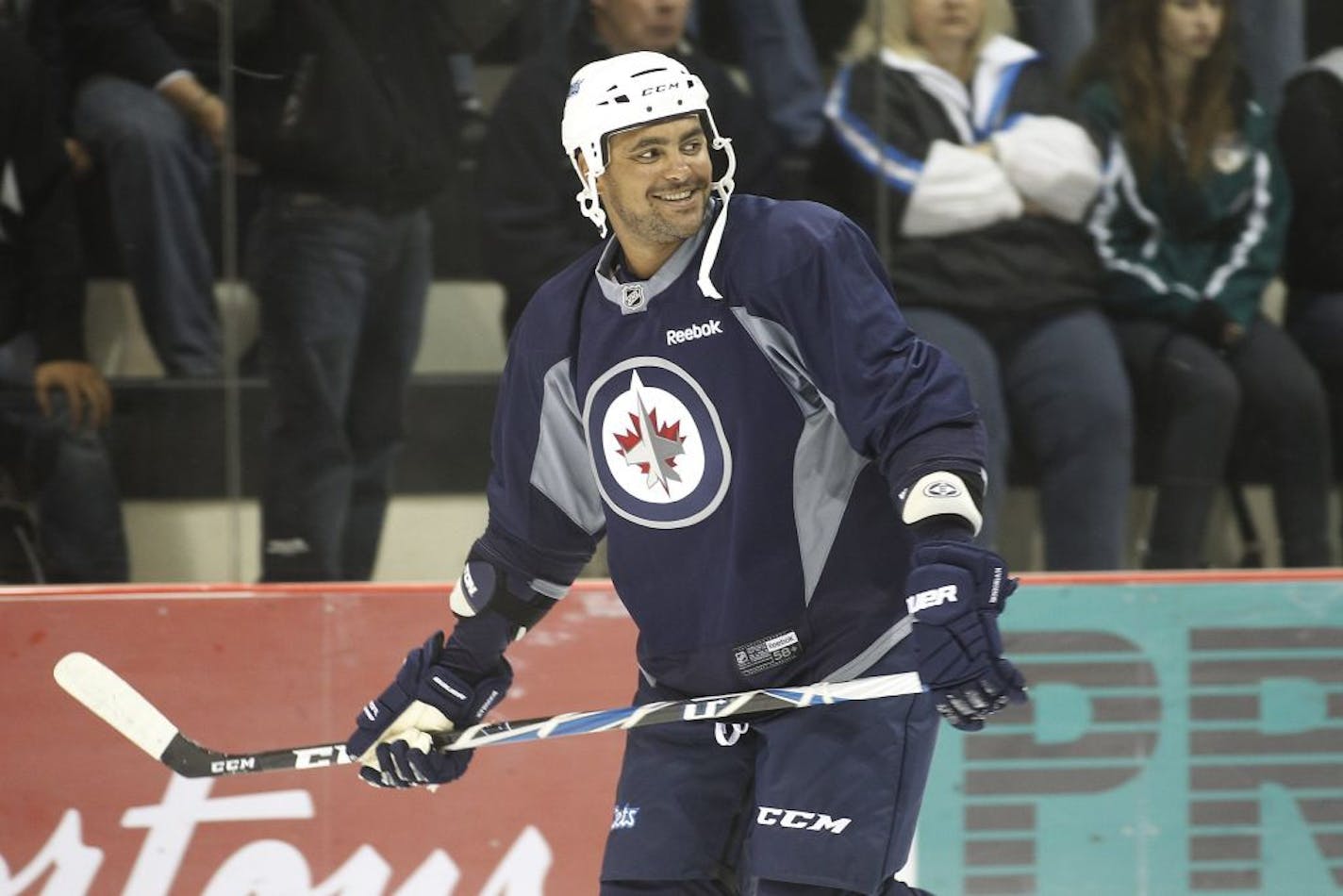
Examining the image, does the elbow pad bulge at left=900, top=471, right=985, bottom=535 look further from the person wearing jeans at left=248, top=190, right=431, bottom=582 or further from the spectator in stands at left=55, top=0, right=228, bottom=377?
the spectator in stands at left=55, top=0, right=228, bottom=377

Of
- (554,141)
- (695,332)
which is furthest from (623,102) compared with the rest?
(554,141)

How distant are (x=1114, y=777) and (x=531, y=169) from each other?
5.19ft

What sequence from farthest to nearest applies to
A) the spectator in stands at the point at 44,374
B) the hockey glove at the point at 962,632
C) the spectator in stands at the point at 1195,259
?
the spectator in stands at the point at 1195,259, the spectator in stands at the point at 44,374, the hockey glove at the point at 962,632

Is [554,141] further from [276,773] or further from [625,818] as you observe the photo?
[625,818]

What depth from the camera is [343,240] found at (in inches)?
150

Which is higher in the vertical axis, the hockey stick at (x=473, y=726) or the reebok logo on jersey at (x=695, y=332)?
the reebok logo on jersey at (x=695, y=332)

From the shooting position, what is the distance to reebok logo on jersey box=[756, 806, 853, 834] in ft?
8.08

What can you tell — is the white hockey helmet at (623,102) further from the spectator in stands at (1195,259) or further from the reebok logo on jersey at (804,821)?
the spectator in stands at (1195,259)

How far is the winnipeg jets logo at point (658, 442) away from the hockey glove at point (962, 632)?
0.36m

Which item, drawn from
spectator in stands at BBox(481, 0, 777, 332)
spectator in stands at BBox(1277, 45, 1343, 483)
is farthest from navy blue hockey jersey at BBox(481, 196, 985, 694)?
spectator in stands at BBox(1277, 45, 1343, 483)

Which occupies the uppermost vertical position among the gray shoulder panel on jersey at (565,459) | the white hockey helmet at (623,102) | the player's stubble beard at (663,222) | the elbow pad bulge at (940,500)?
the white hockey helmet at (623,102)

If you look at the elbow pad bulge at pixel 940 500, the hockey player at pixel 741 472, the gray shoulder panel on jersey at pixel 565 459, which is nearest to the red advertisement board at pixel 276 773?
the gray shoulder panel on jersey at pixel 565 459

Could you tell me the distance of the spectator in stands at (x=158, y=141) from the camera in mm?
3787

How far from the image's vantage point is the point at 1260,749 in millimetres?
3639
